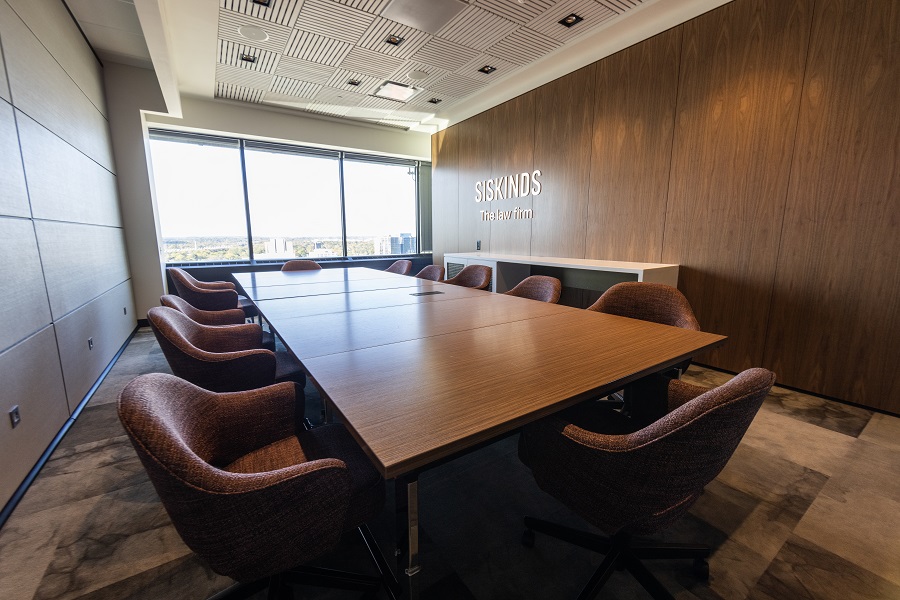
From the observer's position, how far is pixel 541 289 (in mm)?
3029

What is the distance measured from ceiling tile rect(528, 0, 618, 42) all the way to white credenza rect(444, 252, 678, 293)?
2.39m

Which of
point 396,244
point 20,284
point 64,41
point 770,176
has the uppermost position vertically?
point 64,41

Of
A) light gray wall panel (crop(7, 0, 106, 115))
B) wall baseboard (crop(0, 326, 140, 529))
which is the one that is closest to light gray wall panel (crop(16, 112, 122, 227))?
light gray wall panel (crop(7, 0, 106, 115))

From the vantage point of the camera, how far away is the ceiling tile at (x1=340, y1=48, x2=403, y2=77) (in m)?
4.22

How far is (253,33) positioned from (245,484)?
4580mm

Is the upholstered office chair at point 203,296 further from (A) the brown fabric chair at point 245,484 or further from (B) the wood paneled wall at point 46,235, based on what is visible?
(A) the brown fabric chair at point 245,484

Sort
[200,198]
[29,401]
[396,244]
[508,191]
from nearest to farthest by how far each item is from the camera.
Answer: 1. [29,401]
2. [508,191]
3. [200,198]
4. [396,244]

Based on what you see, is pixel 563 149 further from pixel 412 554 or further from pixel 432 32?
pixel 412 554

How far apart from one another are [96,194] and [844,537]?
616 centimetres

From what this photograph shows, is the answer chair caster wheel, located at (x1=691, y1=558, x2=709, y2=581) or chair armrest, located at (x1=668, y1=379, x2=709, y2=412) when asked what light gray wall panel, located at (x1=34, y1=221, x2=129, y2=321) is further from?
chair caster wheel, located at (x1=691, y1=558, x2=709, y2=581)

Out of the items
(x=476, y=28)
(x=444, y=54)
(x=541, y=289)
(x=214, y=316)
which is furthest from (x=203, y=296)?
(x=476, y=28)

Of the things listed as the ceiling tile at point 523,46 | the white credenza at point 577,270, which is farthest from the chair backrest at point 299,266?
the ceiling tile at point 523,46

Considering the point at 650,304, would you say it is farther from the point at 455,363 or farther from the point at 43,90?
the point at 43,90

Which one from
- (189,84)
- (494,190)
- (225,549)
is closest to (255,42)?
(189,84)
